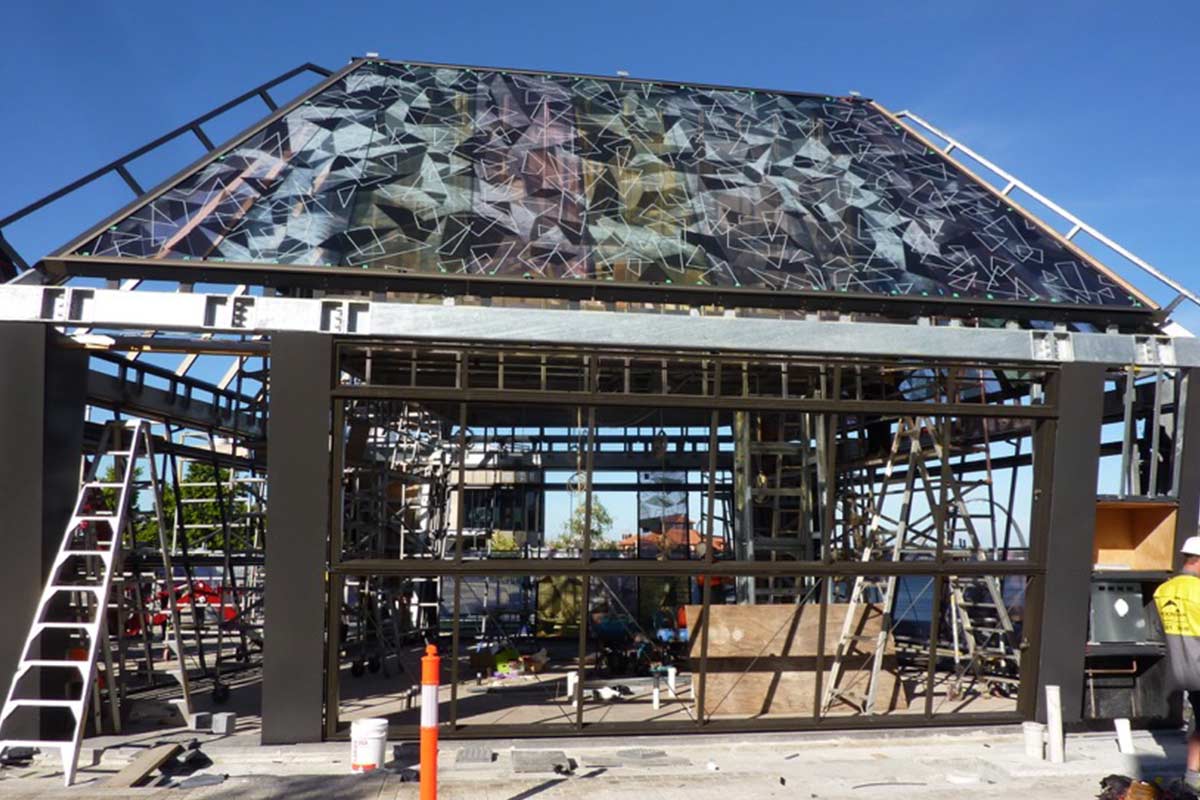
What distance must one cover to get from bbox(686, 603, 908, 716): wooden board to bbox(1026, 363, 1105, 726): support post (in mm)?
2402

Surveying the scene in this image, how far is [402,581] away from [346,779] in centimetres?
972

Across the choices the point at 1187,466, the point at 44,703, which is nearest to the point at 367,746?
the point at 44,703

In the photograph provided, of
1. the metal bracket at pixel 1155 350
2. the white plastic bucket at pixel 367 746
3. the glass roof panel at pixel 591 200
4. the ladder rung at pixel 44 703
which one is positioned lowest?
the white plastic bucket at pixel 367 746

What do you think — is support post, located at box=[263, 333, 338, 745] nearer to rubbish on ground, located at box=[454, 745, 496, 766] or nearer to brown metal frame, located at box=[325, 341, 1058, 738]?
brown metal frame, located at box=[325, 341, 1058, 738]

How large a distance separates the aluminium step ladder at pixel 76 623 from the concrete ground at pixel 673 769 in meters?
0.54

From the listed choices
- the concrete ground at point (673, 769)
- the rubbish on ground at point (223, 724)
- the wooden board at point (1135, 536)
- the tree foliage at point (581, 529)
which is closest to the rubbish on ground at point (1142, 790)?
the concrete ground at point (673, 769)

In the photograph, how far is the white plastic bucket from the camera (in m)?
10.2

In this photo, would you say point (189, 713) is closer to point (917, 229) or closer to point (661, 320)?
point (661, 320)

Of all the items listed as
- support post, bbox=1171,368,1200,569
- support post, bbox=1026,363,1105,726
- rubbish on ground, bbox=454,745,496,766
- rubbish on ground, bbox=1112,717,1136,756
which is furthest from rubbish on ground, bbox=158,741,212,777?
support post, bbox=1171,368,1200,569

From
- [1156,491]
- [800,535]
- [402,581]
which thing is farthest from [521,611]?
[1156,491]

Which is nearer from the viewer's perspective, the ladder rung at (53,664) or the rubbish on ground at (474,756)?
the ladder rung at (53,664)

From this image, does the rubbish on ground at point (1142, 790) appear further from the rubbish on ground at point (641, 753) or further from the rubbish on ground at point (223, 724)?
the rubbish on ground at point (223, 724)

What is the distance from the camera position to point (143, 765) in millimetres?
10031

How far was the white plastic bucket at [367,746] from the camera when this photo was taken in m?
10.2
